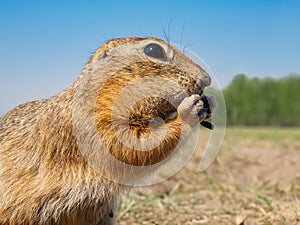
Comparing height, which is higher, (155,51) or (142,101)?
(155,51)

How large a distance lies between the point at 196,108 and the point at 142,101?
0.36 m

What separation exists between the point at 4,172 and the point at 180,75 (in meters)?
1.24

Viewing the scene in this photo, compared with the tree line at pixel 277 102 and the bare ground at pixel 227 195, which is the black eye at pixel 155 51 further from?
the tree line at pixel 277 102

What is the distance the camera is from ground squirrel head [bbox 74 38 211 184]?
2.94 meters

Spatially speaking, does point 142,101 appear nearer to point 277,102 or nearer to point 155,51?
point 155,51

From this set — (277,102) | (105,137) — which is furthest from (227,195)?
(277,102)

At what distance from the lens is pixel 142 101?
118 inches

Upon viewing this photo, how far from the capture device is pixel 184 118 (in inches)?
113

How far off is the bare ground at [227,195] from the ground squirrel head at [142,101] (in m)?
1.19

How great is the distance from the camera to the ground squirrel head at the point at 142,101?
9.65 ft

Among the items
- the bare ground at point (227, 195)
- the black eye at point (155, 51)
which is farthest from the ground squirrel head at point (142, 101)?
the bare ground at point (227, 195)

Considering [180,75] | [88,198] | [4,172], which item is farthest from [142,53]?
[4,172]

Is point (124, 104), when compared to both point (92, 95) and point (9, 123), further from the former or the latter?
point (9, 123)

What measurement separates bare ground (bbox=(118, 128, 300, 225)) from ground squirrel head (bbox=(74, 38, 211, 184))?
119 cm
